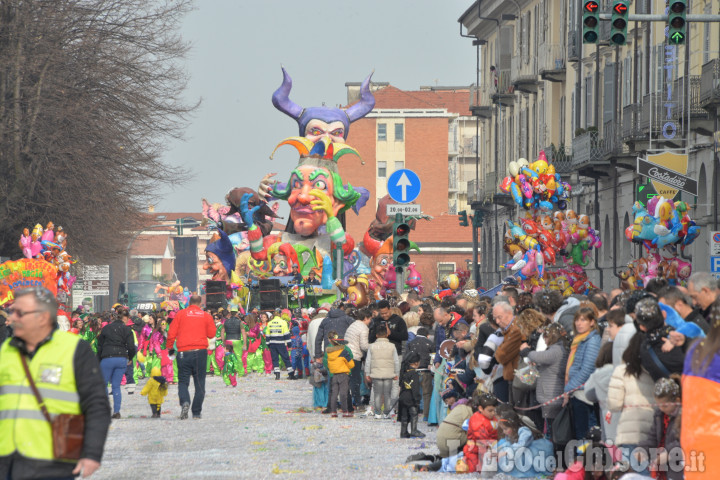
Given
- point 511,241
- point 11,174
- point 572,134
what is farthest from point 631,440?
point 572,134

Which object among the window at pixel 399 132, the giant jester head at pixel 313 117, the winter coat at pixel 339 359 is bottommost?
the winter coat at pixel 339 359

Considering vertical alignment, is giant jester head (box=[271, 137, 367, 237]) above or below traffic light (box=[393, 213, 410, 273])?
above

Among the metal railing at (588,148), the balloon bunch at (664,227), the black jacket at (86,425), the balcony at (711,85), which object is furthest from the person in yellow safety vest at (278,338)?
the black jacket at (86,425)

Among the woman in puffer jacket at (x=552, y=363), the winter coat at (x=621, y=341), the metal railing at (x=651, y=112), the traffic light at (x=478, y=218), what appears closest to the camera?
the winter coat at (x=621, y=341)

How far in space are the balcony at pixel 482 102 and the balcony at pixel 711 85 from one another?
33285 mm

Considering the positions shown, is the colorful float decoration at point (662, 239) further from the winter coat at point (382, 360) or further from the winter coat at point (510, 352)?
the winter coat at point (510, 352)

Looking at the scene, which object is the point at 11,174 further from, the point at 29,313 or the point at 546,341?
the point at 29,313

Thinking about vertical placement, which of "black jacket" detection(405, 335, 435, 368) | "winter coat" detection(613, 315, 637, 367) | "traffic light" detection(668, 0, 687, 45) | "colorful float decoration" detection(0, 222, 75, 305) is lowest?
"black jacket" detection(405, 335, 435, 368)

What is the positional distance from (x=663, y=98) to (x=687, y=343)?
2317 centimetres

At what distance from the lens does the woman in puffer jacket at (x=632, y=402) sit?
945 centimetres

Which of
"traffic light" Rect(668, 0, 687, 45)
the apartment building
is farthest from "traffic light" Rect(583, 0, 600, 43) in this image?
"traffic light" Rect(668, 0, 687, 45)

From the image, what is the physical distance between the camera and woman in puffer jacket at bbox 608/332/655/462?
9.45m

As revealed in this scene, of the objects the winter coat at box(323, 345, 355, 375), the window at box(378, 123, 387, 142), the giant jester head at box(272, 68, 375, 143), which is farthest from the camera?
the window at box(378, 123, 387, 142)

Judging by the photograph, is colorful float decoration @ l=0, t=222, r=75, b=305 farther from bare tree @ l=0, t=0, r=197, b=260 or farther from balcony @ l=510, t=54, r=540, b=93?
balcony @ l=510, t=54, r=540, b=93
